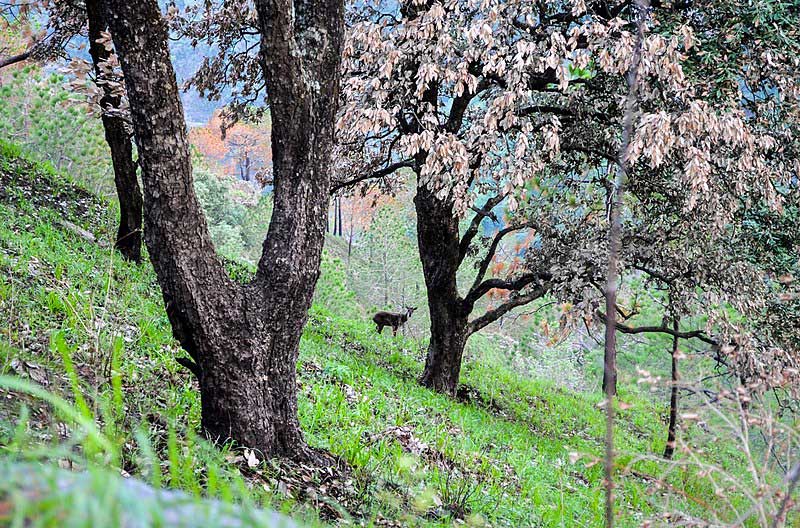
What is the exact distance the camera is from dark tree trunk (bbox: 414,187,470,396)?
944cm

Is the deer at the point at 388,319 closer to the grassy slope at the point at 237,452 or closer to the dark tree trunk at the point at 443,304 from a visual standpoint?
the grassy slope at the point at 237,452

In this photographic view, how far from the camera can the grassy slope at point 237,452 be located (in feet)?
9.68

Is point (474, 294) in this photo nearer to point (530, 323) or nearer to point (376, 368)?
point (376, 368)

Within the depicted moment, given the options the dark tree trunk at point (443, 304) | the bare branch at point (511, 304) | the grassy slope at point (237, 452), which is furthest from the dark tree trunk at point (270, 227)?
the bare branch at point (511, 304)

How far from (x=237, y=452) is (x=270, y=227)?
54.1 inches

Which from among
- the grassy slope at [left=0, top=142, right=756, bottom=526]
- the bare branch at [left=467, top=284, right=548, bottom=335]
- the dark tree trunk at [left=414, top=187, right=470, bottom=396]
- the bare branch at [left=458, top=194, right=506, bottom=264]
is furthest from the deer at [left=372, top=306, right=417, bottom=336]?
the bare branch at [left=458, top=194, right=506, bottom=264]

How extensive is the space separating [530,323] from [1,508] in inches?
1309

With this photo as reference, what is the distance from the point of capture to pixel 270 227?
396 centimetres

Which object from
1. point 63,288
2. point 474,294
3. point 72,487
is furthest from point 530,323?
point 72,487

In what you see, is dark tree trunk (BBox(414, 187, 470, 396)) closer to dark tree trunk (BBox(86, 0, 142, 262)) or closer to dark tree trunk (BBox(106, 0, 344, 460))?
dark tree trunk (BBox(86, 0, 142, 262))

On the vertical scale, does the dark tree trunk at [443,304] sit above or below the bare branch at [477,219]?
below

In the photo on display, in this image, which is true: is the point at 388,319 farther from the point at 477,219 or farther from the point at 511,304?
the point at 477,219

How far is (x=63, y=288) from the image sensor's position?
6020 millimetres

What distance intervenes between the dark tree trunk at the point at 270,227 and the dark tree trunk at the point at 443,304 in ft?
17.5
